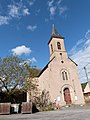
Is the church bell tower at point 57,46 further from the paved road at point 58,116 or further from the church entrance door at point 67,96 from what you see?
the paved road at point 58,116

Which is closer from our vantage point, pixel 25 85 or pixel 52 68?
pixel 25 85

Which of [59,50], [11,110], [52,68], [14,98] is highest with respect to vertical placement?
[59,50]

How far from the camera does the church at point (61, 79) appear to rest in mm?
28875

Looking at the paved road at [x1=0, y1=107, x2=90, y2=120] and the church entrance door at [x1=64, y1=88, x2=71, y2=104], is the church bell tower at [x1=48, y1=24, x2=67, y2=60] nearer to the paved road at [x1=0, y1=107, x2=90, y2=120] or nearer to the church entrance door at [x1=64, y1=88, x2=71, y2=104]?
the church entrance door at [x1=64, y1=88, x2=71, y2=104]

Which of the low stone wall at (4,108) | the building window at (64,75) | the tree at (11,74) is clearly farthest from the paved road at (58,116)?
the building window at (64,75)

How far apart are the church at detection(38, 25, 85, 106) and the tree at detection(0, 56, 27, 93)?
270 inches

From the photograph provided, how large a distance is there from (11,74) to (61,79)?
36.6 ft

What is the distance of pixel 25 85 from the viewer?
25.2m

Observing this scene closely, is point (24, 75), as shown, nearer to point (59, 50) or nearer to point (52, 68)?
point (52, 68)

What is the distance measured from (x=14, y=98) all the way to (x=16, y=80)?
7.73 metres

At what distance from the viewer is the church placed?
2888 centimetres

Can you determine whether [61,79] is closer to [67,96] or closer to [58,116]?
[67,96]

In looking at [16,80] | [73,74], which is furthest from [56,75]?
[16,80]

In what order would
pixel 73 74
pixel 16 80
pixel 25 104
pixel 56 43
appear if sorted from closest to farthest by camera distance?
pixel 25 104, pixel 16 80, pixel 73 74, pixel 56 43
